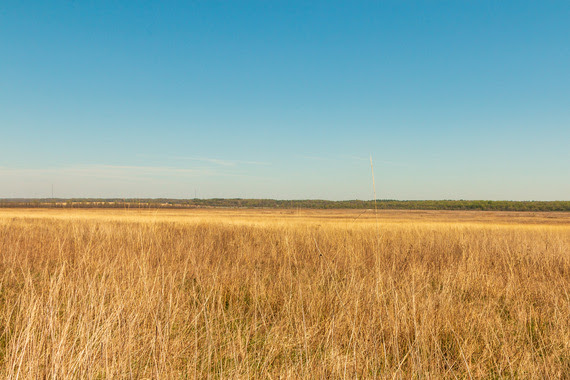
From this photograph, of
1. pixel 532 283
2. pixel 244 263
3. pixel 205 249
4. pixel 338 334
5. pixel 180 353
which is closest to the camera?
pixel 180 353

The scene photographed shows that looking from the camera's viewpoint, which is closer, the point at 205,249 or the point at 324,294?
the point at 324,294

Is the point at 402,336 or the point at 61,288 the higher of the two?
the point at 61,288

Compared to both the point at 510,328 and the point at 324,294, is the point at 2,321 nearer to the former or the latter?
the point at 324,294

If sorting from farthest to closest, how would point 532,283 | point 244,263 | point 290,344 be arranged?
point 244,263 < point 532,283 < point 290,344

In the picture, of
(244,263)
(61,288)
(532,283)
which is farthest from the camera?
(244,263)

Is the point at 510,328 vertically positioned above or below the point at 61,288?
below

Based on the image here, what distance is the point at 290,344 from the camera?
3.14 meters

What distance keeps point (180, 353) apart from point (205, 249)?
499cm

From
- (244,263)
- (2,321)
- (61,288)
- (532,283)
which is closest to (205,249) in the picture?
(244,263)

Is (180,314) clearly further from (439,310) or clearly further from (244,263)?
(244,263)

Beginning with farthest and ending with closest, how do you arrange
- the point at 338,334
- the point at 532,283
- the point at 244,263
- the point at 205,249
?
the point at 205,249
the point at 244,263
the point at 532,283
the point at 338,334

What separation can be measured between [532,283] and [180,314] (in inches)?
221

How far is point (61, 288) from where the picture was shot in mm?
4258

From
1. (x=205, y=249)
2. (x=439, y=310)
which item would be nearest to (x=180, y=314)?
(x=439, y=310)
